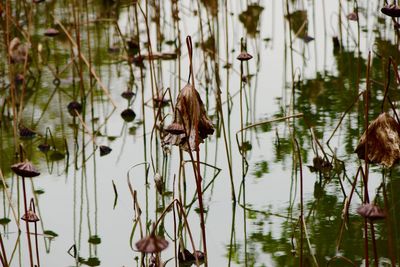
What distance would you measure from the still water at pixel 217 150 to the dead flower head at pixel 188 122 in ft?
0.30

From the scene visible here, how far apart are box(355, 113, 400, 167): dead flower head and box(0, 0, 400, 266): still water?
0.16 metres

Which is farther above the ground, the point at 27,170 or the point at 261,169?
the point at 27,170

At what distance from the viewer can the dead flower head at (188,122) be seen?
171cm

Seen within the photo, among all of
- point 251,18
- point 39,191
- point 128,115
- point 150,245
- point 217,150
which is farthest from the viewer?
point 251,18

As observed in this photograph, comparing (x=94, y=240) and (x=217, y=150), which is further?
(x=217, y=150)

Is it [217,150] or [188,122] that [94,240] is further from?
[217,150]

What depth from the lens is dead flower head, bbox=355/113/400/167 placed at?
5.60 feet

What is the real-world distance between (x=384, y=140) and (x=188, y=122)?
37cm

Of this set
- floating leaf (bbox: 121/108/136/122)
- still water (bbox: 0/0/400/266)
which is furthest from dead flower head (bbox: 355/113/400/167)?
floating leaf (bbox: 121/108/136/122)

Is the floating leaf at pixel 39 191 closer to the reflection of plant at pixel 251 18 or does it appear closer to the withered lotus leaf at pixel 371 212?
the withered lotus leaf at pixel 371 212

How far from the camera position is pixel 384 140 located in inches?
67.7

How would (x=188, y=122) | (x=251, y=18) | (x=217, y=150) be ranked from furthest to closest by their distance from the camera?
(x=251, y=18) → (x=217, y=150) → (x=188, y=122)

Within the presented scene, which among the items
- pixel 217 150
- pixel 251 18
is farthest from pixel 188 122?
pixel 251 18

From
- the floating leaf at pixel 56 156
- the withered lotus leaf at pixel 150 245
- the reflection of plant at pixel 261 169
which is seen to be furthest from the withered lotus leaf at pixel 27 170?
the floating leaf at pixel 56 156
